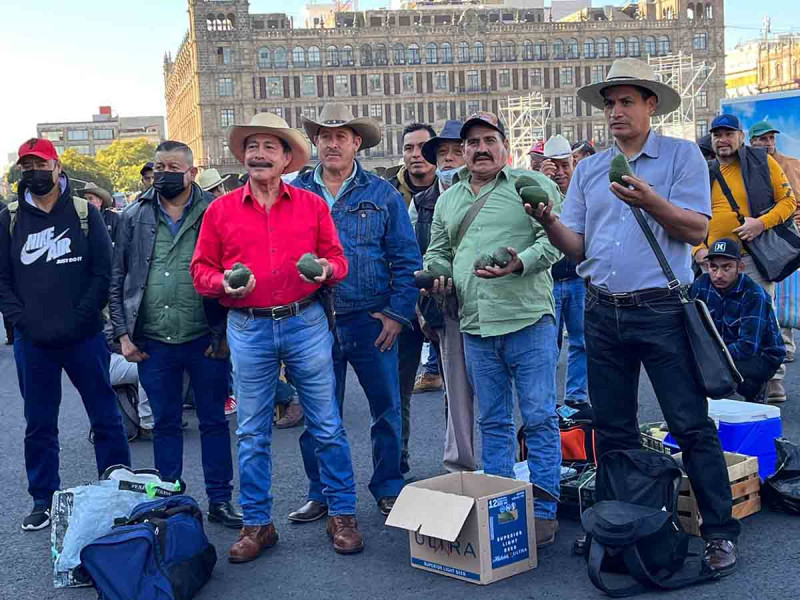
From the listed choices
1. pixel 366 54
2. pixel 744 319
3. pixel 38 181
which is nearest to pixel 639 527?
pixel 744 319

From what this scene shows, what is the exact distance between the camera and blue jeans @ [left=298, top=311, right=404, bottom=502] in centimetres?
529

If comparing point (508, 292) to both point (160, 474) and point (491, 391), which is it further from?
point (160, 474)

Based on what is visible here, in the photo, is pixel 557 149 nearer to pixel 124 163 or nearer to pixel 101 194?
pixel 101 194

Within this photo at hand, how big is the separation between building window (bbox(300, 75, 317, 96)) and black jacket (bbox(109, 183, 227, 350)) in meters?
100

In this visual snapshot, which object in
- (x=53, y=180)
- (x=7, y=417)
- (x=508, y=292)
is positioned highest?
(x=53, y=180)

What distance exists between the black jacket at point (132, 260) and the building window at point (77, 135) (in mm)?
172374

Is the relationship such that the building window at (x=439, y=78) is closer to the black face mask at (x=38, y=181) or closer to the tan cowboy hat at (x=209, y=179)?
the tan cowboy hat at (x=209, y=179)

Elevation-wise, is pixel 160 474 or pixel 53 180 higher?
pixel 53 180

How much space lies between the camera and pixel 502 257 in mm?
4578

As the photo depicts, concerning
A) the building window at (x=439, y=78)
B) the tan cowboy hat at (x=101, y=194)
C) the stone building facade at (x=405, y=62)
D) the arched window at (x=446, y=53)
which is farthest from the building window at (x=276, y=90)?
the tan cowboy hat at (x=101, y=194)

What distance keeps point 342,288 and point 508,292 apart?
95 centimetres

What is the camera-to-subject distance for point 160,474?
5344 millimetres

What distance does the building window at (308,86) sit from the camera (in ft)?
338

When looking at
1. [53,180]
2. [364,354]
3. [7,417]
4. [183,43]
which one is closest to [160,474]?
[364,354]
